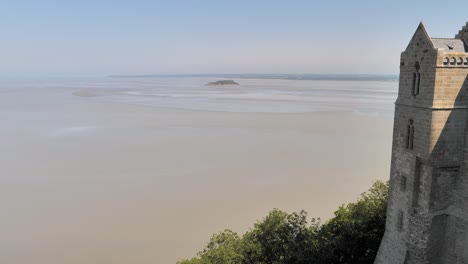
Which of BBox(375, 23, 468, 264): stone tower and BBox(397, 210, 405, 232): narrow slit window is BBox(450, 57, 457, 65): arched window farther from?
BBox(397, 210, 405, 232): narrow slit window

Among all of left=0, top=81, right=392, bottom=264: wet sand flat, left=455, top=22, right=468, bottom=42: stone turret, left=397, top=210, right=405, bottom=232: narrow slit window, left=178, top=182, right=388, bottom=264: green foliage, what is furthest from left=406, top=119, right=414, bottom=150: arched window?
left=0, top=81, right=392, bottom=264: wet sand flat

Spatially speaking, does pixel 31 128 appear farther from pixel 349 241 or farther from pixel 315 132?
pixel 349 241

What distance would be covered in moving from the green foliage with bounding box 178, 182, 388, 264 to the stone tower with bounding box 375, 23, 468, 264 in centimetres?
521

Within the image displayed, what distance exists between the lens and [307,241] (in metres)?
20.8

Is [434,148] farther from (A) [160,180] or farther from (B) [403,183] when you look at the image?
(A) [160,180]

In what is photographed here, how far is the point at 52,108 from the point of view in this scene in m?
90.6

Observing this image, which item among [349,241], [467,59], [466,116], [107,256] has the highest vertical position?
[467,59]

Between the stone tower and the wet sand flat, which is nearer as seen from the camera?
the stone tower

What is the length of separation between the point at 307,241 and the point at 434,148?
9.01 metres

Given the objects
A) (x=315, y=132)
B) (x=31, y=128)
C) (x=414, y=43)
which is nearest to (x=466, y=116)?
(x=414, y=43)

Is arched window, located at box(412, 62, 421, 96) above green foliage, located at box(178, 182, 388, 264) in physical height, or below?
above

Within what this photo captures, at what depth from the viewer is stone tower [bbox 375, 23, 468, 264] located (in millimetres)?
13992

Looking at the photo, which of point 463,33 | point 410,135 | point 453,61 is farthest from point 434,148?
point 463,33

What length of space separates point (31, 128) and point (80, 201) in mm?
36463
